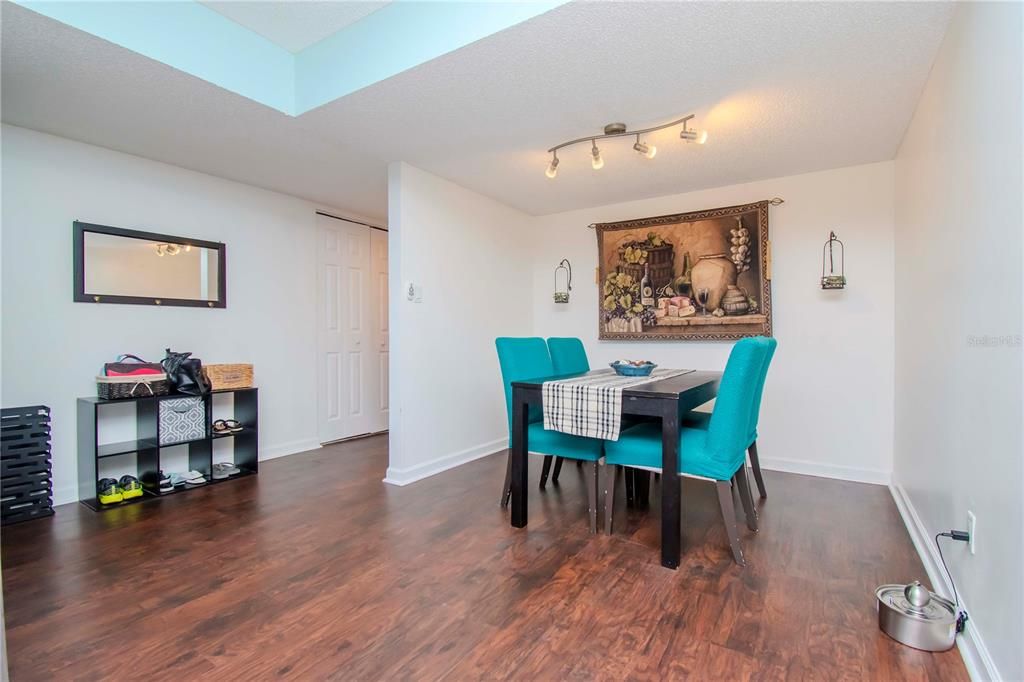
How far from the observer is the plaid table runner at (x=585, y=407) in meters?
2.31

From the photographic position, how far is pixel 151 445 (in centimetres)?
311

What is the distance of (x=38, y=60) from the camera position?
84.7 inches

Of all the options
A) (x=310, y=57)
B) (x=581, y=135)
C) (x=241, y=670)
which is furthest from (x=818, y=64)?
(x=241, y=670)

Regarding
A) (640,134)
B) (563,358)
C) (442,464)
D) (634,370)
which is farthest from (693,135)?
(442,464)

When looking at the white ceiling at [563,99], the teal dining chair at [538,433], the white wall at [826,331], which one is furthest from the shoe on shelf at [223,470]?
the white wall at [826,331]

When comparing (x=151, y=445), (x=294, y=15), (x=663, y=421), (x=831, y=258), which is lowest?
(x=151, y=445)

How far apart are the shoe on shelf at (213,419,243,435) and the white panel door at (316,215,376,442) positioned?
90 cm

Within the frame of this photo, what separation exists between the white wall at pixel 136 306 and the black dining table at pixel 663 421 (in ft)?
8.12

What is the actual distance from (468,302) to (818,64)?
269 cm

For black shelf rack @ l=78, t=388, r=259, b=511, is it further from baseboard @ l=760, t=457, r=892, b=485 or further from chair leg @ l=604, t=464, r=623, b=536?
baseboard @ l=760, t=457, r=892, b=485

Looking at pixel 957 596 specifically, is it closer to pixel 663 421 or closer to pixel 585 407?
pixel 663 421

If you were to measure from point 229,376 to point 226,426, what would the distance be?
0.36 m

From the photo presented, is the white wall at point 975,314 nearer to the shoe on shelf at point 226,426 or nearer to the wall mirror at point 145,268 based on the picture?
the shoe on shelf at point 226,426

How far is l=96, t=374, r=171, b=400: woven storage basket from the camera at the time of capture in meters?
3.01
